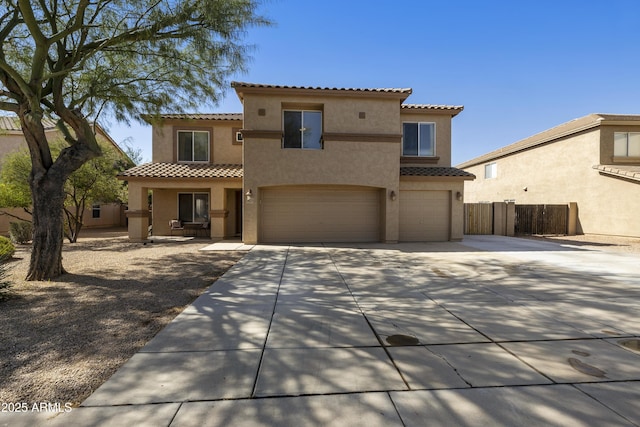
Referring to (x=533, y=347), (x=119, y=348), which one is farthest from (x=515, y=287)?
(x=119, y=348)

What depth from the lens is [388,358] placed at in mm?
3475

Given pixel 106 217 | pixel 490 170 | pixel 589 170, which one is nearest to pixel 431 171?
pixel 589 170

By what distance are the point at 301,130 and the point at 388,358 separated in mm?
11368

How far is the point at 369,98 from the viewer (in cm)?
1324

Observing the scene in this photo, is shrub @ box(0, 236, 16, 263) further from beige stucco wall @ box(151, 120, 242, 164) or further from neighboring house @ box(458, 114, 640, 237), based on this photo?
neighboring house @ box(458, 114, 640, 237)

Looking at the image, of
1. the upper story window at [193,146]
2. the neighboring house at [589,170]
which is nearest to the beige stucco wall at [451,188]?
the neighboring house at [589,170]

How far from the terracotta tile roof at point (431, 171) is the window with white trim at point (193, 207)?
10868mm

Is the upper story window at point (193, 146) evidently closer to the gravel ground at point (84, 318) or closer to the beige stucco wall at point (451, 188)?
the gravel ground at point (84, 318)

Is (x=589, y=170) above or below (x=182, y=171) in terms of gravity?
above

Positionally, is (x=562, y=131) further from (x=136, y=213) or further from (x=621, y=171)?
(x=136, y=213)

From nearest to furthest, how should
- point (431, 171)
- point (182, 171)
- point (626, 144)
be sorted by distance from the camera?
point (431, 171) → point (182, 171) → point (626, 144)

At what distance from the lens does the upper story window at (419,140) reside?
15109 mm

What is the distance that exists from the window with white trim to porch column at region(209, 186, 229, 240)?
2303 millimetres

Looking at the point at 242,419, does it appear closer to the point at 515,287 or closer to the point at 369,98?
the point at 515,287
